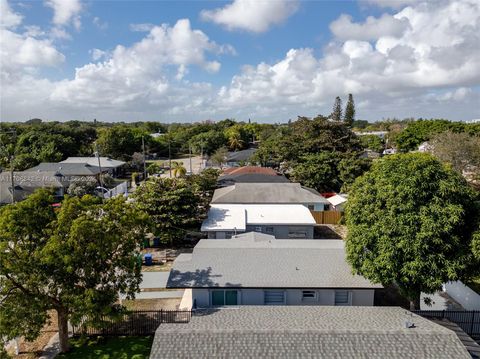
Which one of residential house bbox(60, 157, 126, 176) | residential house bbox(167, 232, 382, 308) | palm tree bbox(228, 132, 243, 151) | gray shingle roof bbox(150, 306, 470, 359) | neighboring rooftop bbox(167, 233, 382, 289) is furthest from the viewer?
palm tree bbox(228, 132, 243, 151)

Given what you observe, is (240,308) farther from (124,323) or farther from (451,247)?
(451,247)

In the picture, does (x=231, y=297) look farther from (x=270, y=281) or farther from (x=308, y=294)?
(x=308, y=294)

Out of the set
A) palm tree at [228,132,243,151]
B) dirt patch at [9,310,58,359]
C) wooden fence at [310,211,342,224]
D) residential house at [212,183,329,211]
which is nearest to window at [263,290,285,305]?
dirt patch at [9,310,58,359]

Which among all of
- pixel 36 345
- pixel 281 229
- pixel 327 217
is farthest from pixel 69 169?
pixel 36 345

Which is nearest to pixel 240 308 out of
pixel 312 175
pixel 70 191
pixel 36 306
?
pixel 36 306

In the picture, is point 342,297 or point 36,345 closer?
point 36,345

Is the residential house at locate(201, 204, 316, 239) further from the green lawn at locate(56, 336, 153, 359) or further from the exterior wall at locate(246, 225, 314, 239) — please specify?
the green lawn at locate(56, 336, 153, 359)

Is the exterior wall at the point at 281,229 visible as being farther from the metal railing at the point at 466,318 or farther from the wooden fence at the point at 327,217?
the metal railing at the point at 466,318
